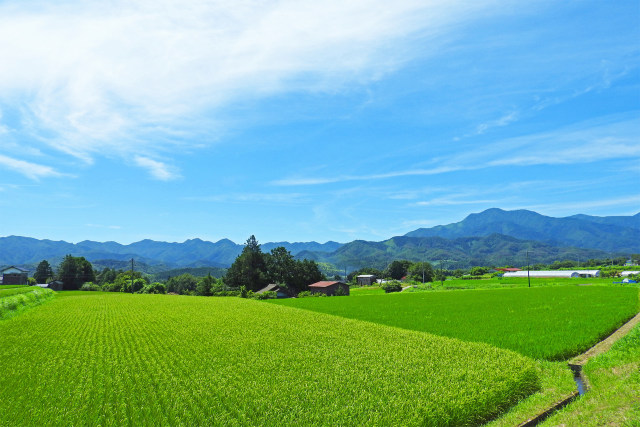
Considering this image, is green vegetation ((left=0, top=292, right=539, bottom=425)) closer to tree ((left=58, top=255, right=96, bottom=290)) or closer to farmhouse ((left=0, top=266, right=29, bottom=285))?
farmhouse ((left=0, top=266, right=29, bottom=285))

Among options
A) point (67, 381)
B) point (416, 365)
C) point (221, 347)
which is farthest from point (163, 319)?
point (416, 365)

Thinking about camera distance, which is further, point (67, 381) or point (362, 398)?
point (67, 381)

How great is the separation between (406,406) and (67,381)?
10.8 metres

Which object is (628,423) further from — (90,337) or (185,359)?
→ (90,337)

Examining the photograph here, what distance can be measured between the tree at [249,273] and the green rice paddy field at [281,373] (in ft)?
213

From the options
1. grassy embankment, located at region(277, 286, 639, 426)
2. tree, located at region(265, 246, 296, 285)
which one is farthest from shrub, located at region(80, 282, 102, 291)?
grassy embankment, located at region(277, 286, 639, 426)

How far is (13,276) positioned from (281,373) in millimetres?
101601

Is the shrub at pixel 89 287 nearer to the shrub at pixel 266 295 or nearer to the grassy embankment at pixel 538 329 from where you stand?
the shrub at pixel 266 295

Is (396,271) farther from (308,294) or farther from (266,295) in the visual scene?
(266,295)

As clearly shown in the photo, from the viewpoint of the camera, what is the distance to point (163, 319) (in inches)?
1113

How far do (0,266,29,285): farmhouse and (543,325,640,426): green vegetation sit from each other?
351 ft

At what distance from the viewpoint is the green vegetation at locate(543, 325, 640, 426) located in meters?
8.38

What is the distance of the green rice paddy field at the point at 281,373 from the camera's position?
8930 millimetres

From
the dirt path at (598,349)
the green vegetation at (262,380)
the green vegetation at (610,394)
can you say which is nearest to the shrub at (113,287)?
the green vegetation at (262,380)
